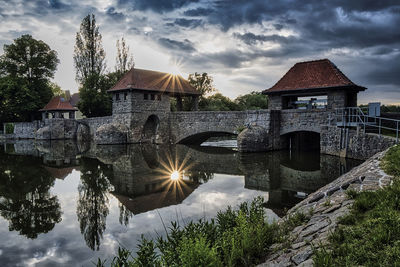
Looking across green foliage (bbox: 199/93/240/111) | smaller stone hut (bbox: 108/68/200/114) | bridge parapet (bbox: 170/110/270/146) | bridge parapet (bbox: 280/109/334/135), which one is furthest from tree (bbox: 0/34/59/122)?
bridge parapet (bbox: 280/109/334/135)

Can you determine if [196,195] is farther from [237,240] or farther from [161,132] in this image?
[161,132]

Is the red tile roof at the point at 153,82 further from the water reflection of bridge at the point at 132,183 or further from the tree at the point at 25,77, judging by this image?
the tree at the point at 25,77

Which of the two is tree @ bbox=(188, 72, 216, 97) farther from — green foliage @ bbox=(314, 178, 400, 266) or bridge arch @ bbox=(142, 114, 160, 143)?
green foliage @ bbox=(314, 178, 400, 266)

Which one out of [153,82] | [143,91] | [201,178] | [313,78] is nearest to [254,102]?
[153,82]

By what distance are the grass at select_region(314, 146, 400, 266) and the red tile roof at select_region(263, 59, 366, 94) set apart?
14362 mm

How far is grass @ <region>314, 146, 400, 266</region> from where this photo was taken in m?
2.45

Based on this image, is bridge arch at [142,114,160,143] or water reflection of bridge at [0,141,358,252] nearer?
water reflection of bridge at [0,141,358,252]

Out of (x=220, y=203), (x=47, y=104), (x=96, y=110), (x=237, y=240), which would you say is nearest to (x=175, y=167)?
(x=220, y=203)

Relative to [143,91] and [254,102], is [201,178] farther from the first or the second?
[254,102]

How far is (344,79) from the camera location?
1736 cm

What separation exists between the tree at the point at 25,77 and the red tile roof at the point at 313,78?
105ft

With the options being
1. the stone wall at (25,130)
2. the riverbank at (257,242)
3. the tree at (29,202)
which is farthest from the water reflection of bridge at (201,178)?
the stone wall at (25,130)

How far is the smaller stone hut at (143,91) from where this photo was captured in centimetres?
2420

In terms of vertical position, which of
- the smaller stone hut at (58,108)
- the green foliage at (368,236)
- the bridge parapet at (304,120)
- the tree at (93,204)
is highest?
the smaller stone hut at (58,108)
